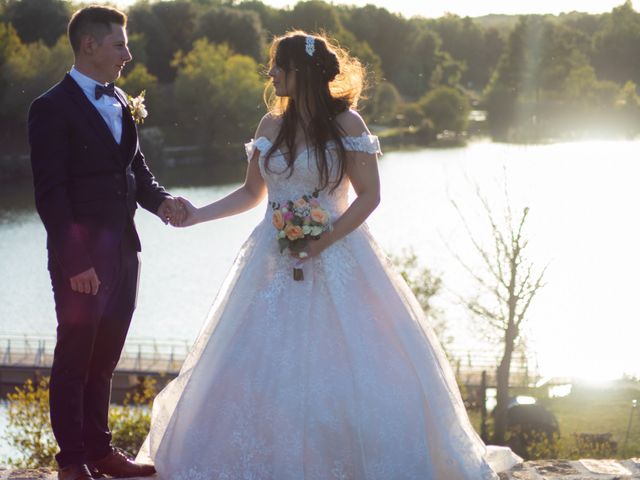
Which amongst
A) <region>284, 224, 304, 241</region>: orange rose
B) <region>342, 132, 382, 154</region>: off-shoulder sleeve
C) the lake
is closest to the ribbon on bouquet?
<region>284, 224, 304, 241</region>: orange rose

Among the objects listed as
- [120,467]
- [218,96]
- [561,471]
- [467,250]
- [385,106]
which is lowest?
[467,250]

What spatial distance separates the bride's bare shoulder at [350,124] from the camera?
14.2 feet

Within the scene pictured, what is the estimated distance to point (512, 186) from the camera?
131 ft

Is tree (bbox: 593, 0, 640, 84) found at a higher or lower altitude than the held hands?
higher

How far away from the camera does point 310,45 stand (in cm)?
Answer: 432

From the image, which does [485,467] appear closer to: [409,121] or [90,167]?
[90,167]

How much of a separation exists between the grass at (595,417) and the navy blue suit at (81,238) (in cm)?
1501

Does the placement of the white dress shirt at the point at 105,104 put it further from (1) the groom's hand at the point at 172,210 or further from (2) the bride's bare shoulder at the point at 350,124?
(2) the bride's bare shoulder at the point at 350,124

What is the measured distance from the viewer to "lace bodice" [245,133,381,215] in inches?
170

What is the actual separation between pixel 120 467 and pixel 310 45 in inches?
72.5

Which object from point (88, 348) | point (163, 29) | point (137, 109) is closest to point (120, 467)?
point (88, 348)

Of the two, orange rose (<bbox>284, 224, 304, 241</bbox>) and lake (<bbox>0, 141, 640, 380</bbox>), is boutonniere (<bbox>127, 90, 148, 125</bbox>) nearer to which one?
orange rose (<bbox>284, 224, 304, 241</bbox>)

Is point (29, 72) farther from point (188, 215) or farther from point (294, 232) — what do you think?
point (294, 232)

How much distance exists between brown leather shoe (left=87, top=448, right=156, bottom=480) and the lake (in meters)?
21.4
